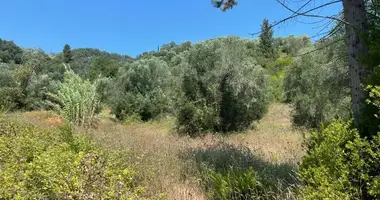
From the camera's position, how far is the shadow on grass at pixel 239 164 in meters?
4.71

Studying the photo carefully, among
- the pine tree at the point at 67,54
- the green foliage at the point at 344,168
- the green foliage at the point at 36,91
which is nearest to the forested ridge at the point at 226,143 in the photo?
the green foliage at the point at 344,168

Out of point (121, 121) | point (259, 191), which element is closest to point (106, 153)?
point (259, 191)

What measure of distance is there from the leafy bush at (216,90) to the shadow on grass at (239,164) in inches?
267

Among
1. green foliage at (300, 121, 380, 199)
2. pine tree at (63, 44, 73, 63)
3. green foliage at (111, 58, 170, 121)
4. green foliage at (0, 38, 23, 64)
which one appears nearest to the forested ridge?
green foliage at (300, 121, 380, 199)

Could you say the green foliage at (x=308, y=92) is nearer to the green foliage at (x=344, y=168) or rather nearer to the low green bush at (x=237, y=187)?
the low green bush at (x=237, y=187)

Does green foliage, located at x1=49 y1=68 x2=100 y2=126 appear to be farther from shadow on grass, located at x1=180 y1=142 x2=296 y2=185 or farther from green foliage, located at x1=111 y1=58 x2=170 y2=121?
green foliage, located at x1=111 y1=58 x2=170 y2=121

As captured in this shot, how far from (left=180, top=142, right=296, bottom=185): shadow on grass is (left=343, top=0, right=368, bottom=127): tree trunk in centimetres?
144

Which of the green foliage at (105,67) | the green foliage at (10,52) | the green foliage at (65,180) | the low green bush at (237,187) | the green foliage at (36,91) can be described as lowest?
the low green bush at (237,187)

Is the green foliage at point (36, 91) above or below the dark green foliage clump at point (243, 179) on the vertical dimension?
above

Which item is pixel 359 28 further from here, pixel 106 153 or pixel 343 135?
pixel 106 153

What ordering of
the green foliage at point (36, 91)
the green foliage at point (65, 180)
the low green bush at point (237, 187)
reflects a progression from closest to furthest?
the green foliage at point (65, 180), the low green bush at point (237, 187), the green foliage at point (36, 91)

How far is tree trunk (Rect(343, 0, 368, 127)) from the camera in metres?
3.82

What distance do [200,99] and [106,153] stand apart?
8.92 m

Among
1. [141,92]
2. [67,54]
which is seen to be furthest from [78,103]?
[67,54]
